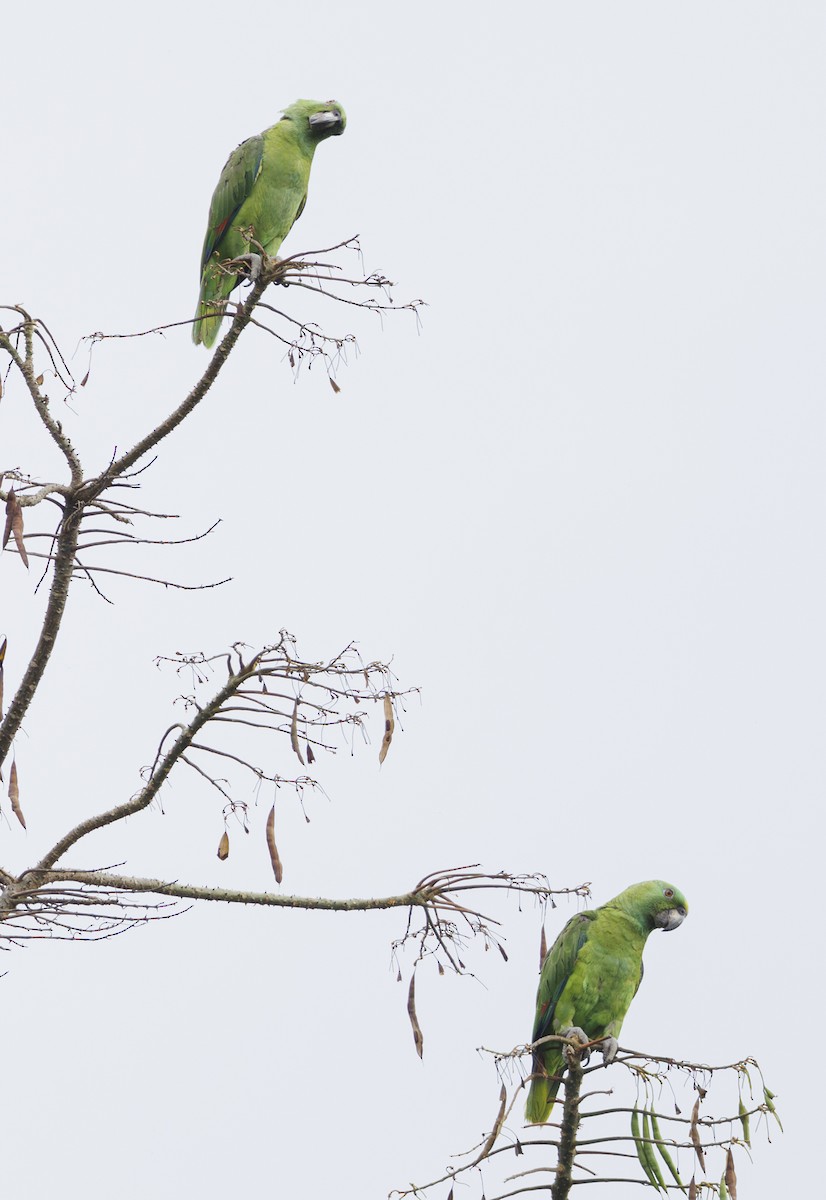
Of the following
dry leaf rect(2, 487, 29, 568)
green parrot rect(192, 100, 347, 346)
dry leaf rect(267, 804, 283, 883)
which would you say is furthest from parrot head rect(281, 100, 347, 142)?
dry leaf rect(267, 804, 283, 883)

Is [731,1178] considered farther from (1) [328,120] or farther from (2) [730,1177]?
(1) [328,120]

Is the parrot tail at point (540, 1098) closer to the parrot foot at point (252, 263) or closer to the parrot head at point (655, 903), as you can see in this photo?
the parrot head at point (655, 903)

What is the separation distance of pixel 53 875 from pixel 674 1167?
2.92 meters

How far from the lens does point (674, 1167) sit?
5805 mm

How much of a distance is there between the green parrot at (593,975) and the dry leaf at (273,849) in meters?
4.45

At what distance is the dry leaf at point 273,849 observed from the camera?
5.00 metres

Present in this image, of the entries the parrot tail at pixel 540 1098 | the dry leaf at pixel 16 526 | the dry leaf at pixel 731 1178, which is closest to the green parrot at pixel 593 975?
the parrot tail at pixel 540 1098

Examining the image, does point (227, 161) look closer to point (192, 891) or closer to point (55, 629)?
point (55, 629)

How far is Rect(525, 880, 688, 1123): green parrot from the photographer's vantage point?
9.08 metres

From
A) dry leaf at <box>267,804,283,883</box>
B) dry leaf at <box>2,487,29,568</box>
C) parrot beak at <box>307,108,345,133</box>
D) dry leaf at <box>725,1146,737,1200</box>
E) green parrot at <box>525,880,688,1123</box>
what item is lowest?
dry leaf at <box>725,1146,737,1200</box>

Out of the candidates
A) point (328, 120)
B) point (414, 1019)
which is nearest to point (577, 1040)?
point (414, 1019)

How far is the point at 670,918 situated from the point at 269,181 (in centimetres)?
586

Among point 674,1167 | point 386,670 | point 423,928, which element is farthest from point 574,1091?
point 386,670

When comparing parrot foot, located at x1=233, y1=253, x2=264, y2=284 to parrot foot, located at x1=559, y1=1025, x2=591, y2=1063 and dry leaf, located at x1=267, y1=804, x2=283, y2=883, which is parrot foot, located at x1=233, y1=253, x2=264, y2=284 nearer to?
dry leaf, located at x1=267, y1=804, x2=283, y2=883
